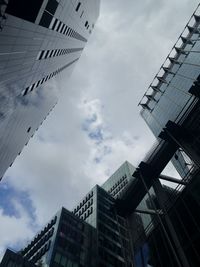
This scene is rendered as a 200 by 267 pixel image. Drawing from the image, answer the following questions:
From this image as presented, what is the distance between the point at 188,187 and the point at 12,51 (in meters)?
27.4

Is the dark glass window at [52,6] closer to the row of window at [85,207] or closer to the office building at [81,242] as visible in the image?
the office building at [81,242]

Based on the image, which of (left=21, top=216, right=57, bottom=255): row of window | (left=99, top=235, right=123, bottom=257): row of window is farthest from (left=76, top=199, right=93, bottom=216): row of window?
(left=21, top=216, right=57, bottom=255): row of window

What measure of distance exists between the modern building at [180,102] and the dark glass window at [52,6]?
80.0 feet

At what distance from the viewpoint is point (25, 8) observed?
2891 centimetres

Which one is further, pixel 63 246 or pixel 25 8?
pixel 63 246

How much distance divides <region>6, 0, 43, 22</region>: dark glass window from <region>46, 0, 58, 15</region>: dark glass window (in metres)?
3.21

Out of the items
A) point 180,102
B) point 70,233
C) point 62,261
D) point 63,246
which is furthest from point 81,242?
point 180,102

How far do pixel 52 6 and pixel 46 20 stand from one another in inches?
83.1

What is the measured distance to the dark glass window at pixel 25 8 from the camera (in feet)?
90.2

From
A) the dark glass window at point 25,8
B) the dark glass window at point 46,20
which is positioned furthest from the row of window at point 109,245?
the dark glass window at point 25,8

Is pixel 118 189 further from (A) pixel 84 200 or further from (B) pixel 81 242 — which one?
(B) pixel 81 242

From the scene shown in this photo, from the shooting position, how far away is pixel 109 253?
236 ft

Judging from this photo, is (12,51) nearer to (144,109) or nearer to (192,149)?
(192,149)

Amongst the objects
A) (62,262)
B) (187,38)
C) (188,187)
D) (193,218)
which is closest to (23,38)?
(188,187)
